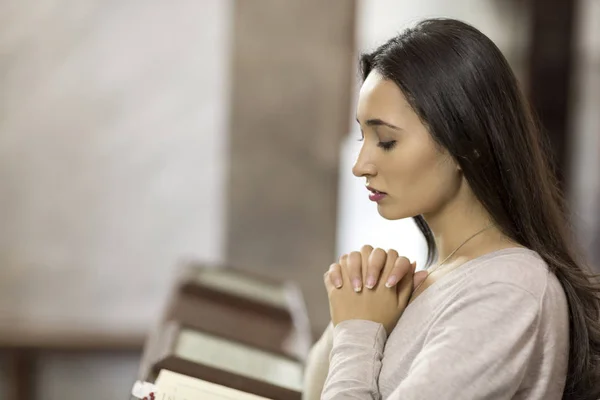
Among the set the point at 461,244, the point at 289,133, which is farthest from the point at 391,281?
the point at 289,133

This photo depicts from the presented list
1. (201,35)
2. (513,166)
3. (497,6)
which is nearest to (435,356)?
(513,166)

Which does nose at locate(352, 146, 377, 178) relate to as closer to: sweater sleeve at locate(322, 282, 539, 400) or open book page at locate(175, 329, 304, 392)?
sweater sleeve at locate(322, 282, 539, 400)

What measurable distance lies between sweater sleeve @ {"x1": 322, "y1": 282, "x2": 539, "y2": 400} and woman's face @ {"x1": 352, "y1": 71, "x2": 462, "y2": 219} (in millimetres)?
178

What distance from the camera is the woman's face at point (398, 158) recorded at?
1215 mm

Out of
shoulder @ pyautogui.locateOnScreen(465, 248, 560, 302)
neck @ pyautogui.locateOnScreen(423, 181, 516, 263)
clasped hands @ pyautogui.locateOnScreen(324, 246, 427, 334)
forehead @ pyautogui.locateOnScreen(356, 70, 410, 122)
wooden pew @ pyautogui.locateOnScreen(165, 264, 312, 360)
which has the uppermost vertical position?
forehead @ pyautogui.locateOnScreen(356, 70, 410, 122)

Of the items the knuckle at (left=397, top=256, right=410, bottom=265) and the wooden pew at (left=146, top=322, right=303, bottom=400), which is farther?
the wooden pew at (left=146, top=322, right=303, bottom=400)

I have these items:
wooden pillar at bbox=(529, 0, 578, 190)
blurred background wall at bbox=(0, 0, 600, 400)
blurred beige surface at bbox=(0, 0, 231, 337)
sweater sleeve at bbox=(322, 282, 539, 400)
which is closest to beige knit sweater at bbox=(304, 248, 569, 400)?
sweater sleeve at bbox=(322, 282, 539, 400)

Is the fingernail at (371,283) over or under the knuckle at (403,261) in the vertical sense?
under

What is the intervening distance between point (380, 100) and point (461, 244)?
26 centimetres

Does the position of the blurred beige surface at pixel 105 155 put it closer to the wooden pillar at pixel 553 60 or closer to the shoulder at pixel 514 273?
the wooden pillar at pixel 553 60

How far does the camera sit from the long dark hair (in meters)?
1.19

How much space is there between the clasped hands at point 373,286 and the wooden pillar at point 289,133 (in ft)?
7.34

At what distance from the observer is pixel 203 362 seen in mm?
1500

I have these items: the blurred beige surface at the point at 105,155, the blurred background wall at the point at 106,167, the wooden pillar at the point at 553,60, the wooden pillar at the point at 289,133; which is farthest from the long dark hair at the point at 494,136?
the wooden pillar at the point at 553,60
